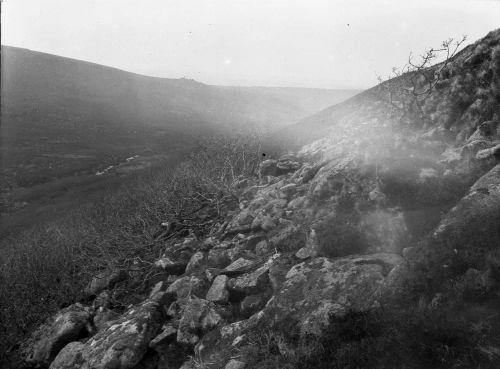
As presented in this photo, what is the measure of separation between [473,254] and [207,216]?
933 cm

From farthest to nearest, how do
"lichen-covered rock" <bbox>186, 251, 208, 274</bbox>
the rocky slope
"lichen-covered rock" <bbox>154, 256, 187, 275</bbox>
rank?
"lichen-covered rock" <bbox>154, 256, 187, 275</bbox> < "lichen-covered rock" <bbox>186, 251, 208, 274</bbox> < the rocky slope

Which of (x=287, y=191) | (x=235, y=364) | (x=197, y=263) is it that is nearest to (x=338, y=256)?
(x=235, y=364)

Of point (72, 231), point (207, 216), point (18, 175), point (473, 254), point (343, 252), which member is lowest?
point (18, 175)

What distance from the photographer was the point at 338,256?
6.64 meters

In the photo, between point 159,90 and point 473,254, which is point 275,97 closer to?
point 159,90

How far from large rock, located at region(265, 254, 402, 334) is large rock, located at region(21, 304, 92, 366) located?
18.9 ft

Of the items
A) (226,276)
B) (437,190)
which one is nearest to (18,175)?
(226,276)

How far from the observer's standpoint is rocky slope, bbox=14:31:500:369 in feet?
16.2

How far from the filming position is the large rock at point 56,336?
8.59m

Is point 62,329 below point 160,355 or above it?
below

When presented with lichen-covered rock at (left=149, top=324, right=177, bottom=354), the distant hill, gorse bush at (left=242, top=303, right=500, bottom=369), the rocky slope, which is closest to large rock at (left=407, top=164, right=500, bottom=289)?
the rocky slope

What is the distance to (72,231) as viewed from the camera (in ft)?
53.6

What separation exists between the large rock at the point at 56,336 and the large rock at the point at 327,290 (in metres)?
5.75

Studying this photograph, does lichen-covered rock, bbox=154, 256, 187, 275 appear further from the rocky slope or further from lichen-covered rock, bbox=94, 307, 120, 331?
lichen-covered rock, bbox=94, 307, 120, 331
